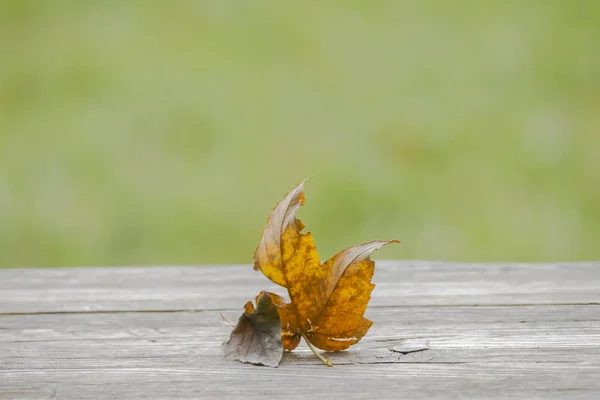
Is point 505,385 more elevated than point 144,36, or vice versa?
point 505,385

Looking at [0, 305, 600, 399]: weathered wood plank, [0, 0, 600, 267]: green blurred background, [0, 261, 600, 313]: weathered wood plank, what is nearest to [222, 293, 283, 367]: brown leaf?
[0, 305, 600, 399]: weathered wood plank

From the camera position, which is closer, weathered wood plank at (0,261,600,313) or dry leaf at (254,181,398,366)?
dry leaf at (254,181,398,366)

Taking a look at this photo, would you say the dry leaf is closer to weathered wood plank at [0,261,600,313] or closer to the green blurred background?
weathered wood plank at [0,261,600,313]

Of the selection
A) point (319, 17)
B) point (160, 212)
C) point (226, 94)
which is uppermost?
point (319, 17)

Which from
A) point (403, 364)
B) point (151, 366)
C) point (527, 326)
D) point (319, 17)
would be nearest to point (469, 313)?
point (527, 326)

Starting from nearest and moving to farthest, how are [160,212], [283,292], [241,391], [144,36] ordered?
[241,391], [283,292], [160,212], [144,36]

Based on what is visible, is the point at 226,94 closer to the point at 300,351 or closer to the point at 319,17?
the point at 319,17

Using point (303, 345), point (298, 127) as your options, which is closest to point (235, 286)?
point (303, 345)
